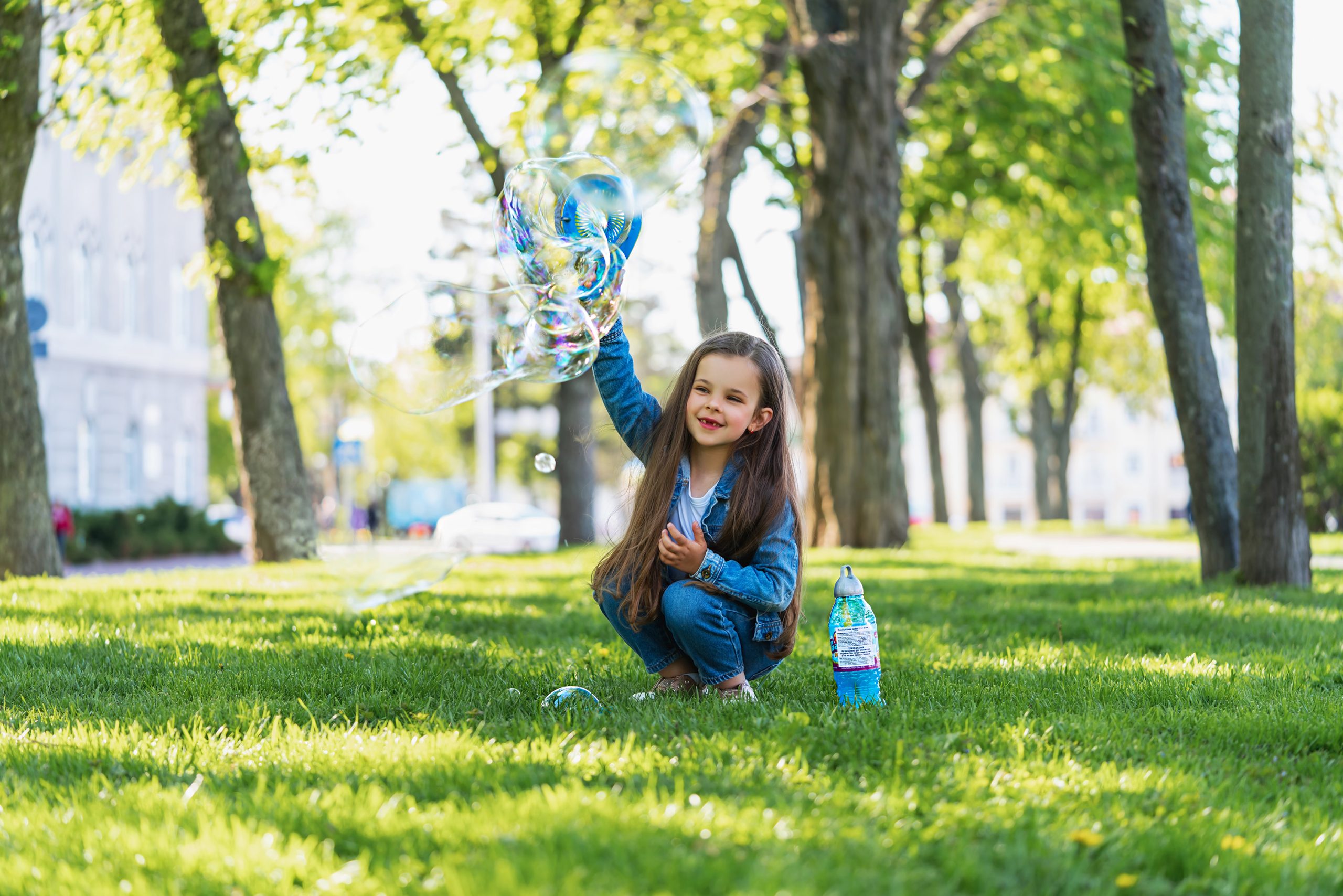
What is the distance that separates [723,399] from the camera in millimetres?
4414

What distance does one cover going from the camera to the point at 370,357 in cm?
521

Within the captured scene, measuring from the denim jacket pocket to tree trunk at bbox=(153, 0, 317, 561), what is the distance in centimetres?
803

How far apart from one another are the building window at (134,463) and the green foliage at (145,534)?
12.2ft

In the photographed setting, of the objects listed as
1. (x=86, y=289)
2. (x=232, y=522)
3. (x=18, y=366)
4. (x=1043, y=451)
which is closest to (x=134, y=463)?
(x=86, y=289)

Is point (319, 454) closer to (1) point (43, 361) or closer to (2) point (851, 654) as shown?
(1) point (43, 361)

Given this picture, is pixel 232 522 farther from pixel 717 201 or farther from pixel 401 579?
pixel 401 579

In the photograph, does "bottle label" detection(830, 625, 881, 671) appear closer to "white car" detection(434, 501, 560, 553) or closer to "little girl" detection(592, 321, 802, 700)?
"little girl" detection(592, 321, 802, 700)

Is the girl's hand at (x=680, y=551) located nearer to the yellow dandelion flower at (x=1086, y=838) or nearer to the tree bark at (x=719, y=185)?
the yellow dandelion flower at (x=1086, y=838)

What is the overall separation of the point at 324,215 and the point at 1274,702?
38.3 m

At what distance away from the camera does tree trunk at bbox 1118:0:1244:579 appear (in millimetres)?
8828

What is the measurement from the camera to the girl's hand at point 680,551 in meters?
4.15

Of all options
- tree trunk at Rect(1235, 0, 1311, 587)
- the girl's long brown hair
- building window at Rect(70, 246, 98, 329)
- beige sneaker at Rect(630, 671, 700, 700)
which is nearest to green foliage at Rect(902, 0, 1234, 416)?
tree trunk at Rect(1235, 0, 1311, 587)

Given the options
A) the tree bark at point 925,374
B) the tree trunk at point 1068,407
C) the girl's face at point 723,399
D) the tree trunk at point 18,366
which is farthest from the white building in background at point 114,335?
the girl's face at point 723,399

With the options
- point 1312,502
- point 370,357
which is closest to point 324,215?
point 1312,502
